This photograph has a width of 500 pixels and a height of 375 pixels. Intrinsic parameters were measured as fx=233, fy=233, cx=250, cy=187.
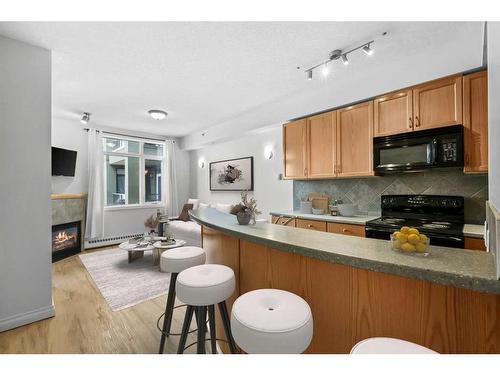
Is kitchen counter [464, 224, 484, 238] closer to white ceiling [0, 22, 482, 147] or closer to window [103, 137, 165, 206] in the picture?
white ceiling [0, 22, 482, 147]

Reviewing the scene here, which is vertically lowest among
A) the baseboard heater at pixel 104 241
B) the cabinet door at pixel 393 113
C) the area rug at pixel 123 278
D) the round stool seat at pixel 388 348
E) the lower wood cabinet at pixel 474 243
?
the area rug at pixel 123 278

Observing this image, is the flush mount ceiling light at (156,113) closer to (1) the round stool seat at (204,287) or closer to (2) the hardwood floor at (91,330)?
(2) the hardwood floor at (91,330)

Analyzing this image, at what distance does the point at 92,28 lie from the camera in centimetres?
195

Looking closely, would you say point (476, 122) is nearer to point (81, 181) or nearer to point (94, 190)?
point (94, 190)

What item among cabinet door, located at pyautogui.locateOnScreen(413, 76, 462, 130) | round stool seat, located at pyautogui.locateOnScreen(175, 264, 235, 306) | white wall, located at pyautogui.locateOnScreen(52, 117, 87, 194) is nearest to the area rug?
white wall, located at pyautogui.locateOnScreen(52, 117, 87, 194)

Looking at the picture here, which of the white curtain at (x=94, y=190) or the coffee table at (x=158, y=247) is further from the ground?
the white curtain at (x=94, y=190)

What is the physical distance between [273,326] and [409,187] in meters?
2.61

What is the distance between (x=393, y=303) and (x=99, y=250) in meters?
5.34

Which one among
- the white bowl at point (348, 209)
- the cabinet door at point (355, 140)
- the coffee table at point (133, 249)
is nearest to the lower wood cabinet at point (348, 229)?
the white bowl at point (348, 209)

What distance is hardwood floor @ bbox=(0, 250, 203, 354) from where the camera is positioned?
184 cm

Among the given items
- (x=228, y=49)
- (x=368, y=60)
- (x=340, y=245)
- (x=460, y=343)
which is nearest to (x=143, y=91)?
(x=228, y=49)

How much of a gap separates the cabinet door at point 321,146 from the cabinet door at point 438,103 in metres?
0.90

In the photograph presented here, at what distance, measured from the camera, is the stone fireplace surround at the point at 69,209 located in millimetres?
4113
